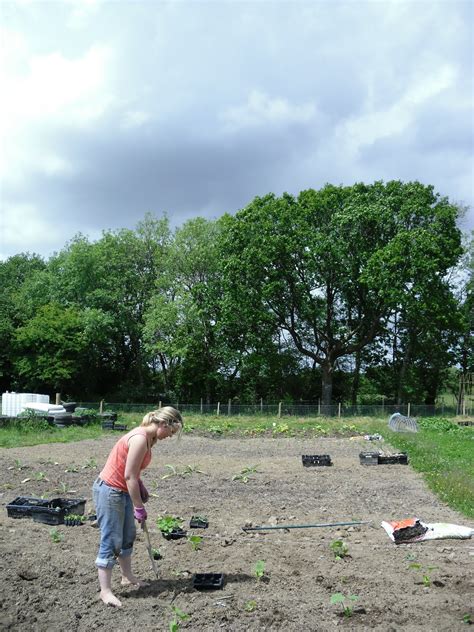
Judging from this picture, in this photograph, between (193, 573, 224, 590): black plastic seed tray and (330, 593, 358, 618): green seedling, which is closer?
(330, 593, 358, 618): green seedling

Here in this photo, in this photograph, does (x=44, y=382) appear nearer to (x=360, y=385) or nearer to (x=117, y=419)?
(x=117, y=419)

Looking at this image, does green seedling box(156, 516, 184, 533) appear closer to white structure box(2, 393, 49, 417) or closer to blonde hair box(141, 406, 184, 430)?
blonde hair box(141, 406, 184, 430)

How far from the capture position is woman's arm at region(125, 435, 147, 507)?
498 cm

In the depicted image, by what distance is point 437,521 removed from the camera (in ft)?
26.7

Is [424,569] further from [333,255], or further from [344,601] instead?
[333,255]

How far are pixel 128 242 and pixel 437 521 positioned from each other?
1558 inches

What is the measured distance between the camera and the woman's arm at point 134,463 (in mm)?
4980

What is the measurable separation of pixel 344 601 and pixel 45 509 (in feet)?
13.8

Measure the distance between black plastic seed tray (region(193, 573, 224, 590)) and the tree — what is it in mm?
27924

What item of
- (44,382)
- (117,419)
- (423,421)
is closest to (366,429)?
(423,421)

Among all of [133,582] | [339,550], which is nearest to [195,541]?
[133,582]

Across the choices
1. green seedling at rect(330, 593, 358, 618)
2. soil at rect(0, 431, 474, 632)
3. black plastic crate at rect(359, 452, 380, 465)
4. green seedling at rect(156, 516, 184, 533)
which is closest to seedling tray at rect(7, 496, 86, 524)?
soil at rect(0, 431, 474, 632)

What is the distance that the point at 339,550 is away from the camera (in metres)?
6.51

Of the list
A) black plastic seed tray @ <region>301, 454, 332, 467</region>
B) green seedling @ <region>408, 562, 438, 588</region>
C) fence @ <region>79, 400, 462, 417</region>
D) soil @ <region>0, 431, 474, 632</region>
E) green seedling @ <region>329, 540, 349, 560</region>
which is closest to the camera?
soil @ <region>0, 431, 474, 632</region>
